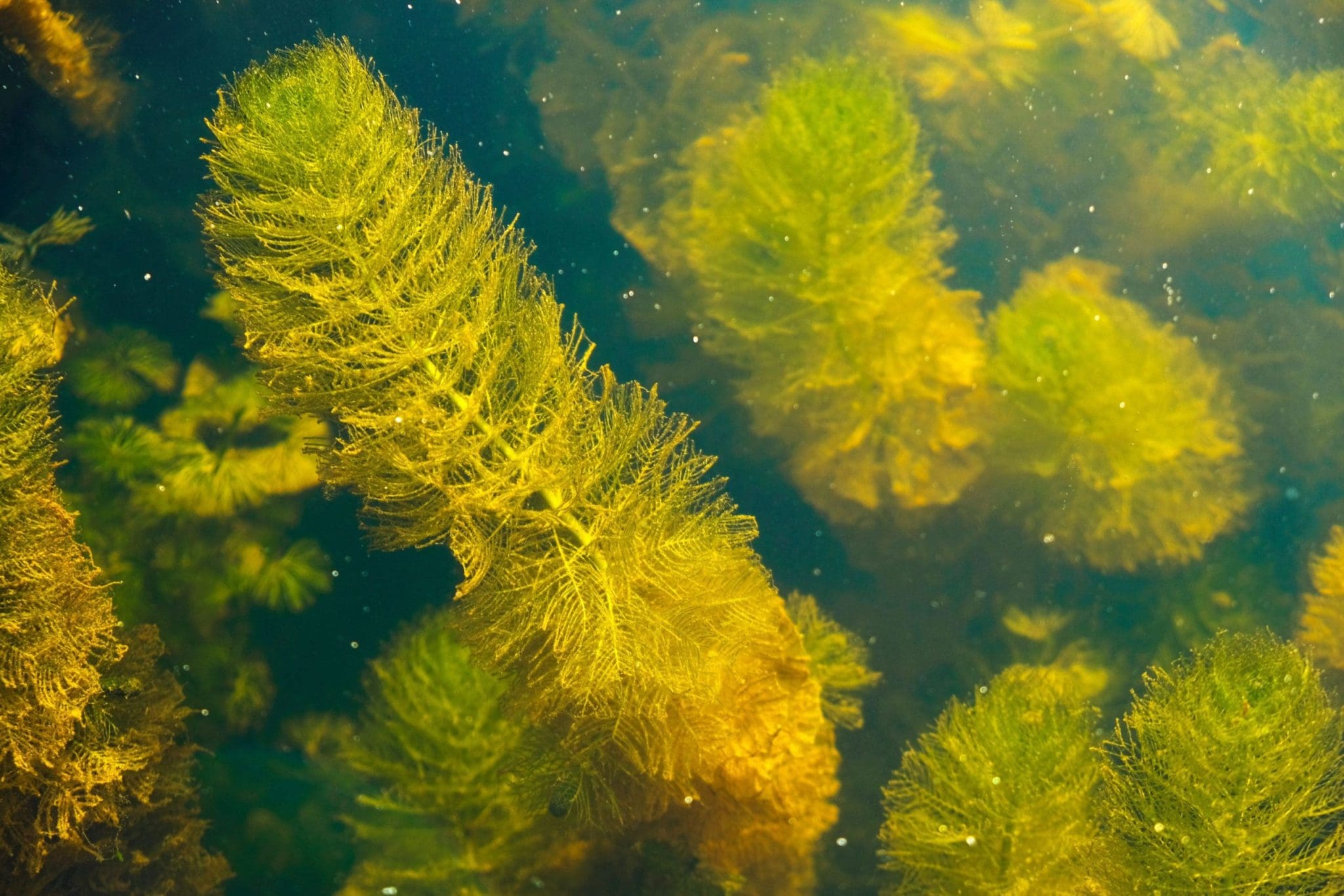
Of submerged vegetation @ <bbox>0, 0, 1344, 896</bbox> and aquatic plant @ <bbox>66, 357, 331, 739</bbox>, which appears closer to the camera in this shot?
submerged vegetation @ <bbox>0, 0, 1344, 896</bbox>

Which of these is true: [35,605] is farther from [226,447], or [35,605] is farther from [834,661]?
[834,661]

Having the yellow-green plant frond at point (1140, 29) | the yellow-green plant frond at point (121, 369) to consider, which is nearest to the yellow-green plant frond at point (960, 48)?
the yellow-green plant frond at point (1140, 29)

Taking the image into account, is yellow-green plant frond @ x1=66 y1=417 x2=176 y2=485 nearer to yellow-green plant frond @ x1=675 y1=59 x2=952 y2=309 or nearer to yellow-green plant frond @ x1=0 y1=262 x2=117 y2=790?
yellow-green plant frond @ x1=0 y1=262 x2=117 y2=790

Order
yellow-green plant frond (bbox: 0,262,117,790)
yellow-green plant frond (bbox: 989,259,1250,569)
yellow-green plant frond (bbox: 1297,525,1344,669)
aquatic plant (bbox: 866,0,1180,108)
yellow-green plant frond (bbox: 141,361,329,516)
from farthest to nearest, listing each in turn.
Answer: aquatic plant (bbox: 866,0,1180,108) → yellow-green plant frond (bbox: 1297,525,1344,669) → yellow-green plant frond (bbox: 989,259,1250,569) → yellow-green plant frond (bbox: 141,361,329,516) → yellow-green plant frond (bbox: 0,262,117,790)

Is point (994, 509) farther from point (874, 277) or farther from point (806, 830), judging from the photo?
point (806, 830)

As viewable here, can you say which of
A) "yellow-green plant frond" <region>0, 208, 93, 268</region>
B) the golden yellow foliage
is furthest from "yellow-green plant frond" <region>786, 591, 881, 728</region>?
"yellow-green plant frond" <region>0, 208, 93, 268</region>

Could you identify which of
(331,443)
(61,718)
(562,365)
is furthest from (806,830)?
(61,718)

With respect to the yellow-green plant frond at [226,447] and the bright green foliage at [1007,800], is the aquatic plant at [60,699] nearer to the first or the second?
the yellow-green plant frond at [226,447]
